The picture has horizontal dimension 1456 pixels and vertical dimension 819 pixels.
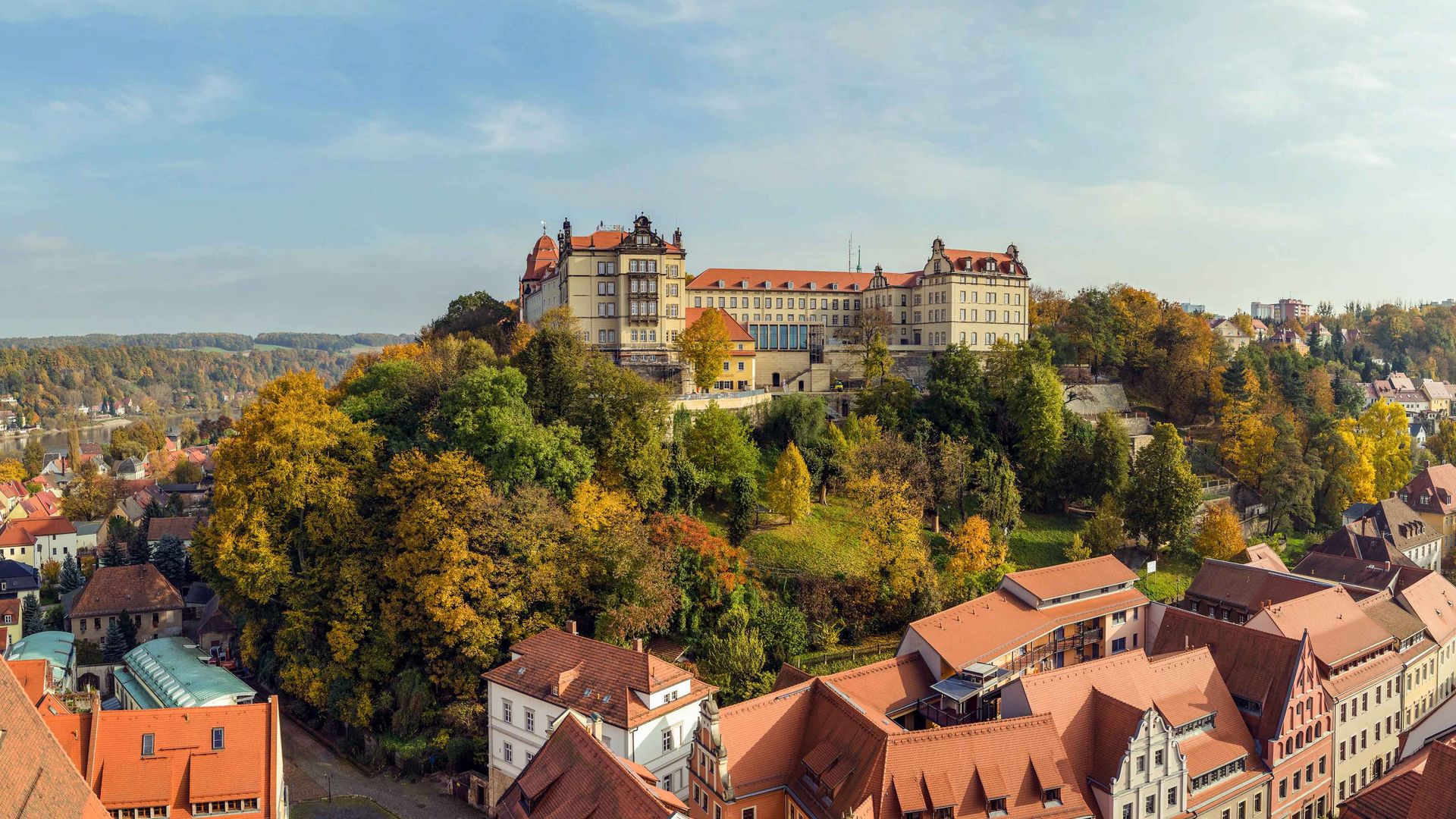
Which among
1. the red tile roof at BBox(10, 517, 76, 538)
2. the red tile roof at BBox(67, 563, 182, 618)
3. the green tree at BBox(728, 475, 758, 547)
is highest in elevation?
the green tree at BBox(728, 475, 758, 547)

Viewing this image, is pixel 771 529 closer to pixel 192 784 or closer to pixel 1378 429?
pixel 192 784

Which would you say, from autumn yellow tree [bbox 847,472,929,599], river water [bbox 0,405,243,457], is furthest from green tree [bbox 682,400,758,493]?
river water [bbox 0,405,243,457]

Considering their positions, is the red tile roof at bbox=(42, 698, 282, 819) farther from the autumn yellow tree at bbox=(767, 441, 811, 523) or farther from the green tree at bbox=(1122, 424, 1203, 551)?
the green tree at bbox=(1122, 424, 1203, 551)

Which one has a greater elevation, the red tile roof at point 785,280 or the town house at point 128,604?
the red tile roof at point 785,280

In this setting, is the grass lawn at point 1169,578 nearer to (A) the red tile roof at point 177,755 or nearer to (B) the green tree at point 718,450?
(B) the green tree at point 718,450

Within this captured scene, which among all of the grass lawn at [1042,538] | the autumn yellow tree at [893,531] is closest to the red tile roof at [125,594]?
the autumn yellow tree at [893,531]

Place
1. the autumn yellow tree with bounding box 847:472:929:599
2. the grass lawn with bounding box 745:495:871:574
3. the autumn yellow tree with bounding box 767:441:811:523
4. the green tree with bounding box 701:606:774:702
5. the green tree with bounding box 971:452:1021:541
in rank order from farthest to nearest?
the green tree with bounding box 971:452:1021:541, the autumn yellow tree with bounding box 767:441:811:523, the grass lawn with bounding box 745:495:871:574, the autumn yellow tree with bounding box 847:472:929:599, the green tree with bounding box 701:606:774:702
